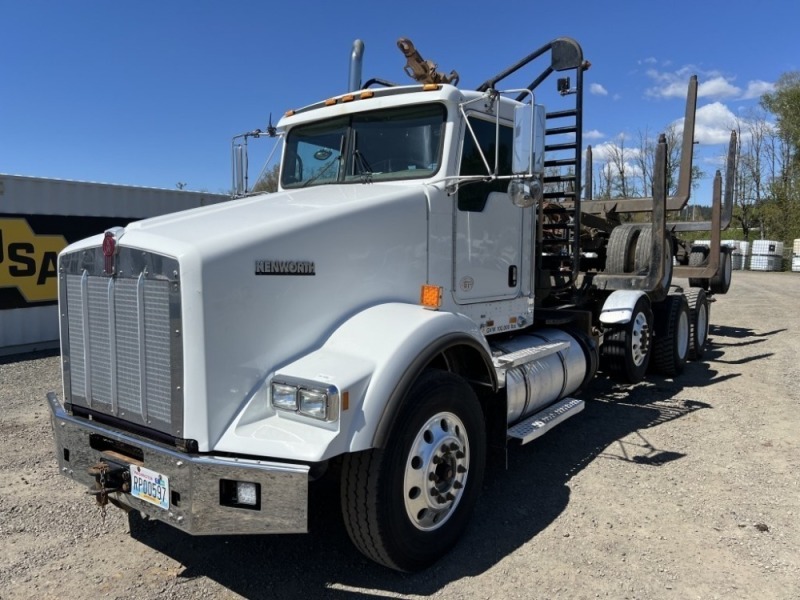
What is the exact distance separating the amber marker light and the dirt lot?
145cm

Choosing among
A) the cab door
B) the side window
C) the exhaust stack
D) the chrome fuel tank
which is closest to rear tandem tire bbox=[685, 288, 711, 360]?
the chrome fuel tank

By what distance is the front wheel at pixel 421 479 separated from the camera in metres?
3.02

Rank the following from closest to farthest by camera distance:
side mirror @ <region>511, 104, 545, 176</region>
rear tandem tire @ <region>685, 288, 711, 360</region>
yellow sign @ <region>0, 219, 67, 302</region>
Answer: side mirror @ <region>511, 104, 545, 176</region> → rear tandem tire @ <region>685, 288, 711, 360</region> → yellow sign @ <region>0, 219, 67, 302</region>

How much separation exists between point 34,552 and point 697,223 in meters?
10.1

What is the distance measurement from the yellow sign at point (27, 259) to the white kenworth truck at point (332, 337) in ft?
22.4

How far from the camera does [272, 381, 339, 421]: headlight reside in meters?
2.76

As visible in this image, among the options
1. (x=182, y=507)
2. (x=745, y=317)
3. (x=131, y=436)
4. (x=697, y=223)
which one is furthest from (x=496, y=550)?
(x=745, y=317)

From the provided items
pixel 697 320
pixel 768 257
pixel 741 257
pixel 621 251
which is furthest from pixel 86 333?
pixel 741 257

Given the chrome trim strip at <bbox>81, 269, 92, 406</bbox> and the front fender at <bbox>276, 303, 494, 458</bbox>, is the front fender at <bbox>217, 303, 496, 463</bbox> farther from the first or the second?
the chrome trim strip at <bbox>81, 269, 92, 406</bbox>

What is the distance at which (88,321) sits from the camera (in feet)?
10.8

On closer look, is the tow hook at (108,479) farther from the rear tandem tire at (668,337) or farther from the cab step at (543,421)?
the rear tandem tire at (668,337)

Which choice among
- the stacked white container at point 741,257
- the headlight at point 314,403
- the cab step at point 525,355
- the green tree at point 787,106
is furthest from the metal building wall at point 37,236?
the green tree at point 787,106

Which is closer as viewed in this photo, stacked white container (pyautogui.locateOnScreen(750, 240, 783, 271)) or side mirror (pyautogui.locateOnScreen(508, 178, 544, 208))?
side mirror (pyautogui.locateOnScreen(508, 178, 544, 208))

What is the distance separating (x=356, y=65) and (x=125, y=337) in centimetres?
388
